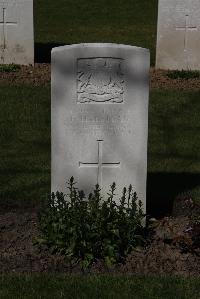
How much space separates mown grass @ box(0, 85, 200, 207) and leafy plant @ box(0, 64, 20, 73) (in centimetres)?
95

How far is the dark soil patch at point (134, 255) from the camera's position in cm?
550

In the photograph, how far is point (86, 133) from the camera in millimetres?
5770

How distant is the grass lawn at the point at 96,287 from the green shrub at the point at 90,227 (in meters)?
0.26

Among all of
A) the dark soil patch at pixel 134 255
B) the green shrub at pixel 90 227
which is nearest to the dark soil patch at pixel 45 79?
the dark soil patch at pixel 134 255

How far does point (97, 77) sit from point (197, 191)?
71.0 inches

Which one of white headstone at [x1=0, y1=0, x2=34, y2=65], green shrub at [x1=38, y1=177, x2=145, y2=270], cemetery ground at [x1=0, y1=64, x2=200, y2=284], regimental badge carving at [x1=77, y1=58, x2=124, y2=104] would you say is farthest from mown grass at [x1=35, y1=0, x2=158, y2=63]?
green shrub at [x1=38, y1=177, x2=145, y2=270]

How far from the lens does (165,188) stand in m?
7.07

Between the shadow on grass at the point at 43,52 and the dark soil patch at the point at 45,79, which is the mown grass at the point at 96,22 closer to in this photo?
the shadow on grass at the point at 43,52

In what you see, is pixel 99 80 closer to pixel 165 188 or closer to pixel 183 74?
pixel 165 188

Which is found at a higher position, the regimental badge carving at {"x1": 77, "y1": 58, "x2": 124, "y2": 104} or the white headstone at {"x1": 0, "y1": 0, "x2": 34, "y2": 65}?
the white headstone at {"x1": 0, "y1": 0, "x2": 34, "y2": 65}

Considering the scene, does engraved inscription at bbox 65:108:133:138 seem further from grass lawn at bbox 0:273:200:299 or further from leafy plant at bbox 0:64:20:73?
leafy plant at bbox 0:64:20:73

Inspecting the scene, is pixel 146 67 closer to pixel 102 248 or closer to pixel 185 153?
pixel 102 248

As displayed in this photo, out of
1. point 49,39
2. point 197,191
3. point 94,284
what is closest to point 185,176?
point 197,191

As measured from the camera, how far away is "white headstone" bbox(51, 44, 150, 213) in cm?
560
